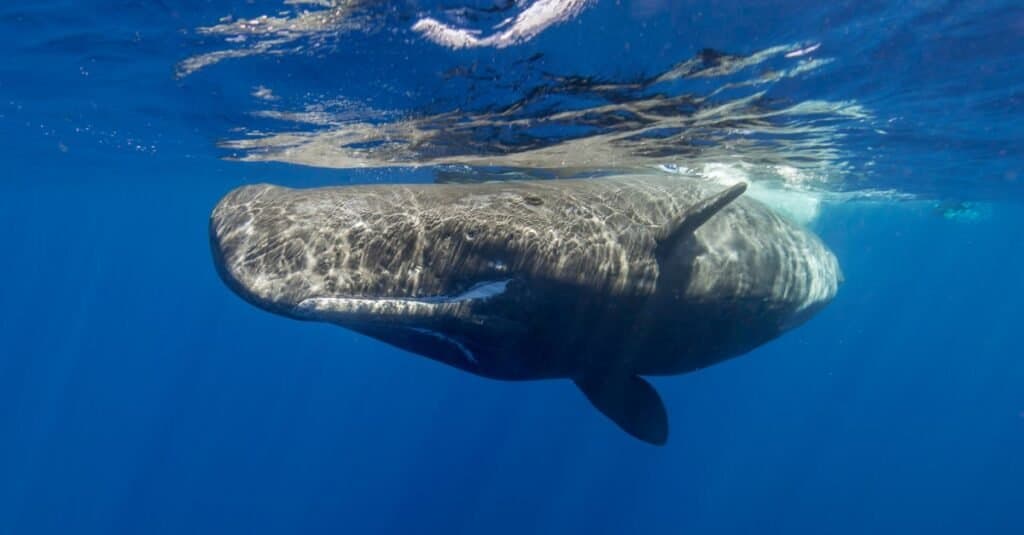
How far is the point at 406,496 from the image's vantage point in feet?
144

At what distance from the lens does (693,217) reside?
5719 mm

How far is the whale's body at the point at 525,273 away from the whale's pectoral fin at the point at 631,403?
0.02 m

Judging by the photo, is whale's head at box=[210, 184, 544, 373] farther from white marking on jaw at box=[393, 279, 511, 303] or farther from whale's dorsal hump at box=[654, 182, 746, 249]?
whale's dorsal hump at box=[654, 182, 746, 249]

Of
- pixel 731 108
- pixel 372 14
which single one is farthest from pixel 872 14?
pixel 372 14

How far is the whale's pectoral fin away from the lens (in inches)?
273

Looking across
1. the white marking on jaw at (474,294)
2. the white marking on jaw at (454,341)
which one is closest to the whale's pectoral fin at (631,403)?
the white marking on jaw at (454,341)

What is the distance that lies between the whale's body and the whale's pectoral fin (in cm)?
2

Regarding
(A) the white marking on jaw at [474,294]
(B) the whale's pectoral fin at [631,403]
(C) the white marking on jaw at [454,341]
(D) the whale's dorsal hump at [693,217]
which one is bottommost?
(B) the whale's pectoral fin at [631,403]

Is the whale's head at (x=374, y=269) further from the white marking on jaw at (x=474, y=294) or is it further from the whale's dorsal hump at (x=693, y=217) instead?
the whale's dorsal hump at (x=693, y=217)

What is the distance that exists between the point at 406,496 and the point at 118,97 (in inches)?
1360

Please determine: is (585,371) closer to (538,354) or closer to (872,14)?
(538,354)

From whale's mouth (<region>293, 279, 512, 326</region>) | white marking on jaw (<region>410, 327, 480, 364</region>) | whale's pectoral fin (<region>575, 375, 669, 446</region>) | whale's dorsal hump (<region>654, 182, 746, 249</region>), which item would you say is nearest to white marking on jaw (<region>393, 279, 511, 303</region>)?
whale's mouth (<region>293, 279, 512, 326</region>)

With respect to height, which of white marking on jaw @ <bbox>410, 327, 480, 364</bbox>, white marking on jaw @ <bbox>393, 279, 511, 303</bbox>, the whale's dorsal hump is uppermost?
the whale's dorsal hump

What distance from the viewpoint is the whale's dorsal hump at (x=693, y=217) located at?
5.59 meters
